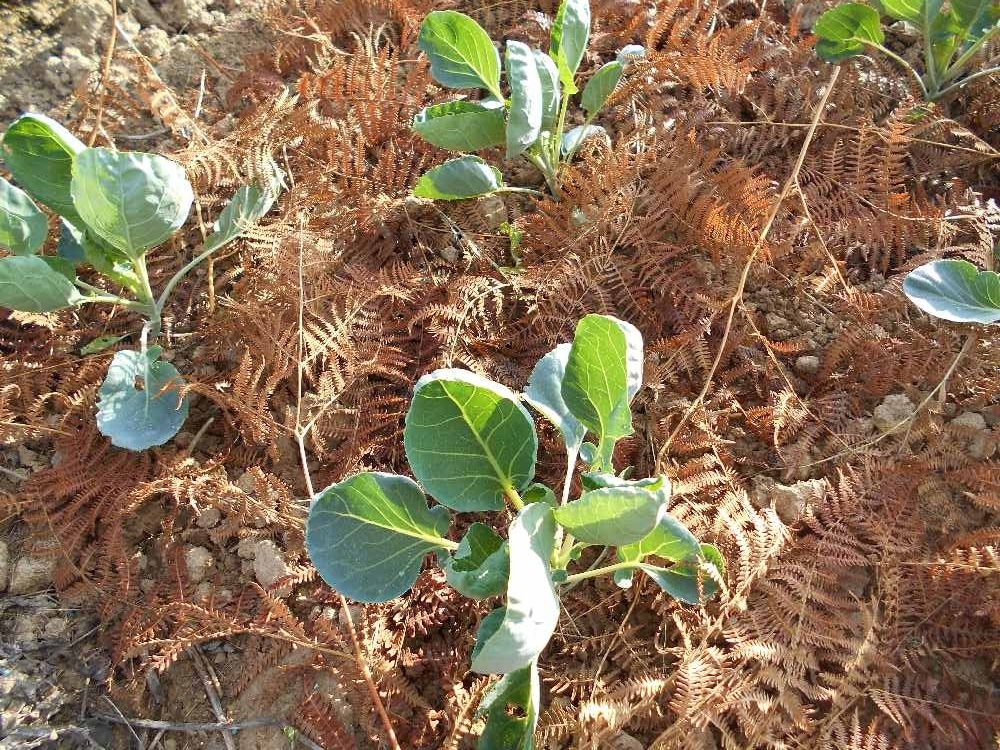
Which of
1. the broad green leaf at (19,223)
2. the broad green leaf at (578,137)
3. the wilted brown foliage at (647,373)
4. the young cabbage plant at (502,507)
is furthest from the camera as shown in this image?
the broad green leaf at (578,137)

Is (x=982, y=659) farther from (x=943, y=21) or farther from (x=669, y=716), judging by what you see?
(x=943, y=21)

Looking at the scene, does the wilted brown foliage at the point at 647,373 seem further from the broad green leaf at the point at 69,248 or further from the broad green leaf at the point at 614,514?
the broad green leaf at the point at 614,514

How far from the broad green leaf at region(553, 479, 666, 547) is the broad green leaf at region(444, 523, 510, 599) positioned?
0.35 ft

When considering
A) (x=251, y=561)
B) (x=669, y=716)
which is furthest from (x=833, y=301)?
(x=251, y=561)

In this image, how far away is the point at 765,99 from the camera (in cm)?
176

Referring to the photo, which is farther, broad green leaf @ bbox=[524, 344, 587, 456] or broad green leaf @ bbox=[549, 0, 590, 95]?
broad green leaf @ bbox=[549, 0, 590, 95]

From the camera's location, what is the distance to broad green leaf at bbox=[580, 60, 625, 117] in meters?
1.54

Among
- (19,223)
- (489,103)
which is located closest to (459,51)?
(489,103)

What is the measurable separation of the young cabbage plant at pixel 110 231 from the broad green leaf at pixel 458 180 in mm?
336

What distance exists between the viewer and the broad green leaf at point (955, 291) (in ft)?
4.55

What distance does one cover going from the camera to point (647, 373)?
4.70 ft

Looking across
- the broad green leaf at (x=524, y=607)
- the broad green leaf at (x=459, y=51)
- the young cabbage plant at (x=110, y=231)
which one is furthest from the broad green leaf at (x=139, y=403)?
the broad green leaf at (x=459, y=51)

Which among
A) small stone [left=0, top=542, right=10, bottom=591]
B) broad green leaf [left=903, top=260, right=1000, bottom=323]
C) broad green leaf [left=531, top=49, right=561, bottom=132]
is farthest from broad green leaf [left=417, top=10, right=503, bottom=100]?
small stone [left=0, top=542, right=10, bottom=591]

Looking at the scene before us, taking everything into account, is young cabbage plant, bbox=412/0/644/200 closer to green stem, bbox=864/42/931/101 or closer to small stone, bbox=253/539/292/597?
green stem, bbox=864/42/931/101
